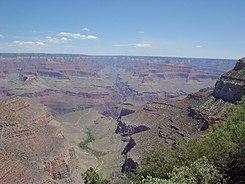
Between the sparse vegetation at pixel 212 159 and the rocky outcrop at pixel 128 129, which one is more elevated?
the sparse vegetation at pixel 212 159

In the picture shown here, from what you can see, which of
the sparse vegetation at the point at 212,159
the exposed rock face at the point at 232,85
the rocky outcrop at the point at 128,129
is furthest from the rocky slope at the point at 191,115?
the sparse vegetation at the point at 212,159

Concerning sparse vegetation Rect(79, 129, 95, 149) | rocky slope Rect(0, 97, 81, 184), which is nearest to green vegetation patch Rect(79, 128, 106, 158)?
sparse vegetation Rect(79, 129, 95, 149)

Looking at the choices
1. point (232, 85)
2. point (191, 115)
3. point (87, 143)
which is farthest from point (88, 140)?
point (232, 85)

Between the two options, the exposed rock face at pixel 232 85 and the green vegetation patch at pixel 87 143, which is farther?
the green vegetation patch at pixel 87 143

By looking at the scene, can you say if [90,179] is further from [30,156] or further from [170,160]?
[30,156]

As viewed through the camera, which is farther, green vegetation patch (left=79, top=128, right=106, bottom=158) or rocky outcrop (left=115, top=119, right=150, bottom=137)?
rocky outcrop (left=115, top=119, right=150, bottom=137)

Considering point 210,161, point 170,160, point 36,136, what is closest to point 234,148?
point 210,161

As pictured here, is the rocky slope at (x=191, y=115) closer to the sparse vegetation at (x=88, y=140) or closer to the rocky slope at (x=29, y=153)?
the rocky slope at (x=29, y=153)

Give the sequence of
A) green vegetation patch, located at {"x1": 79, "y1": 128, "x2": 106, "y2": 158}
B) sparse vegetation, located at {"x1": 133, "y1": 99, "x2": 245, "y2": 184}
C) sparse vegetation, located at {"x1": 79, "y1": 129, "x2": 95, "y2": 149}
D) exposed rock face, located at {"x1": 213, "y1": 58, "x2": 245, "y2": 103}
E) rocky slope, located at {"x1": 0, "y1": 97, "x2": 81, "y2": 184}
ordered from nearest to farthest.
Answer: sparse vegetation, located at {"x1": 133, "y1": 99, "x2": 245, "y2": 184} < rocky slope, located at {"x1": 0, "y1": 97, "x2": 81, "y2": 184} < exposed rock face, located at {"x1": 213, "y1": 58, "x2": 245, "y2": 103} < green vegetation patch, located at {"x1": 79, "y1": 128, "x2": 106, "y2": 158} < sparse vegetation, located at {"x1": 79, "y1": 129, "x2": 95, "y2": 149}

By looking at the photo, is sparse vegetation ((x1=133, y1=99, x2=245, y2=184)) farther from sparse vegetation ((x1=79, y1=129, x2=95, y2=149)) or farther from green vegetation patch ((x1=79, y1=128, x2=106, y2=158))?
sparse vegetation ((x1=79, y1=129, x2=95, y2=149))
